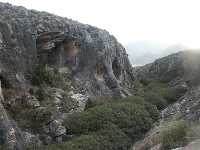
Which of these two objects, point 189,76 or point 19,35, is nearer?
point 19,35

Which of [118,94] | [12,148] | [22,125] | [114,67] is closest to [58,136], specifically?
[22,125]

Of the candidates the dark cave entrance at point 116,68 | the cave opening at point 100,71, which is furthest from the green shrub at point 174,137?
the dark cave entrance at point 116,68

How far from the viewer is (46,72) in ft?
78.9

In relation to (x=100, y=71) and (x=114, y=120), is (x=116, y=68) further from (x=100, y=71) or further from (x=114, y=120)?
(x=114, y=120)

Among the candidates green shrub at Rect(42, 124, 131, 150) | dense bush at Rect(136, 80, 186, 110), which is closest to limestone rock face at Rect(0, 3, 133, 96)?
dense bush at Rect(136, 80, 186, 110)

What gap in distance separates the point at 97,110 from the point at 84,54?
7801mm

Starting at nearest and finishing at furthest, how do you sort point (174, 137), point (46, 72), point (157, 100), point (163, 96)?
point (174, 137)
point (46, 72)
point (157, 100)
point (163, 96)

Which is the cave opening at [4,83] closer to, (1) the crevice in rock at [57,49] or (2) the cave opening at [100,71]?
(1) the crevice in rock at [57,49]

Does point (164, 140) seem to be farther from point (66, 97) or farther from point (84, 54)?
point (84, 54)

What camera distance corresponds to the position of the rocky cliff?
19219 millimetres

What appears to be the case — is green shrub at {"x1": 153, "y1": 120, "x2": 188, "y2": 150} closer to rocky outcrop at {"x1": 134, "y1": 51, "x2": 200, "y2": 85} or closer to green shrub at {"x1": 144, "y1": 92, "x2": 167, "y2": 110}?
green shrub at {"x1": 144, "y1": 92, "x2": 167, "y2": 110}

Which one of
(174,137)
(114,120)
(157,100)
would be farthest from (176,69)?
(174,137)

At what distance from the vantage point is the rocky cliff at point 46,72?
19219 mm

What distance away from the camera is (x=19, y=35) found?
76.2 feet
